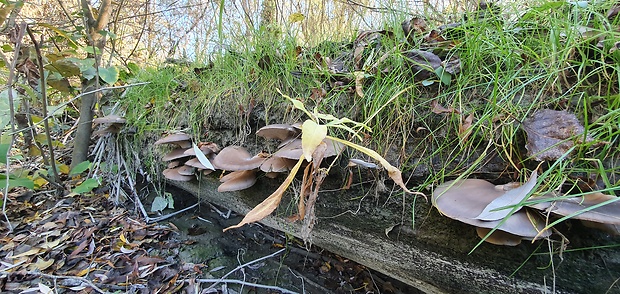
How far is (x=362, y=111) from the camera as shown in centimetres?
108

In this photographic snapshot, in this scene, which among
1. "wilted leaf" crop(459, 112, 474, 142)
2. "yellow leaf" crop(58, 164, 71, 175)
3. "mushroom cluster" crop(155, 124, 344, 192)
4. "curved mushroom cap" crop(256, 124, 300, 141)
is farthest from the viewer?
"yellow leaf" crop(58, 164, 71, 175)

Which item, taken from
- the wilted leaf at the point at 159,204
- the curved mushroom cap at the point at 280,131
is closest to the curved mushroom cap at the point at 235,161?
the curved mushroom cap at the point at 280,131

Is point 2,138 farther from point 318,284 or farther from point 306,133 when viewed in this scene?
point 306,133

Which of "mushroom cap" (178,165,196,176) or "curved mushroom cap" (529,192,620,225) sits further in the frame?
"mushroom cap" (178,165,196,176)

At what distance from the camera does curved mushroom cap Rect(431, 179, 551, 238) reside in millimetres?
595

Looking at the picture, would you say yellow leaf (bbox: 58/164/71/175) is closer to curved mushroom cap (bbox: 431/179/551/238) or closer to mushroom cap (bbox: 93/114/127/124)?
mushroom cap (bbox: 93/114/127/124)

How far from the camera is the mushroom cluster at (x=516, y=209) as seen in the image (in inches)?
21.5

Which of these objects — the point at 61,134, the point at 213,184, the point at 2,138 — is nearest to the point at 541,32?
the point at 213,184

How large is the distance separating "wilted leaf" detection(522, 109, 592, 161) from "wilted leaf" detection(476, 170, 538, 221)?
0.28 ft

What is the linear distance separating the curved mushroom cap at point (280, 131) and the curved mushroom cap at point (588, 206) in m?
0.76

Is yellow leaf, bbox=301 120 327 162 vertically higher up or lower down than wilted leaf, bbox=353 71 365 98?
lower down

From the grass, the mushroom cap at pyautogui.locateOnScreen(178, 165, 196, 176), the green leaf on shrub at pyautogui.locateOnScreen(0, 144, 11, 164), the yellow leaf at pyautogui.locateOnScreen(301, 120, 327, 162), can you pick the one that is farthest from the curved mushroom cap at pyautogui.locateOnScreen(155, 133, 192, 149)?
the yellow leaf at pyautogui.locateOnScreen(301, 120, 327, 162)

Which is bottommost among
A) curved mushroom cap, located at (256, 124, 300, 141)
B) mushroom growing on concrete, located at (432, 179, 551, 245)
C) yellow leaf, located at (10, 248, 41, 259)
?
yellow leaf, located at (10, 248, 41, 259)

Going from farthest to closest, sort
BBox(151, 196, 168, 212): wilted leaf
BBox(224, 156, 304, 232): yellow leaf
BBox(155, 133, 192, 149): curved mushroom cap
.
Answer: BBox(151, 196, 168, 212): wilted leaf, BBox(155, 133, 192, 149): curved mushroom cap, BBox(224, 156, 304, 232): yellow leaf
